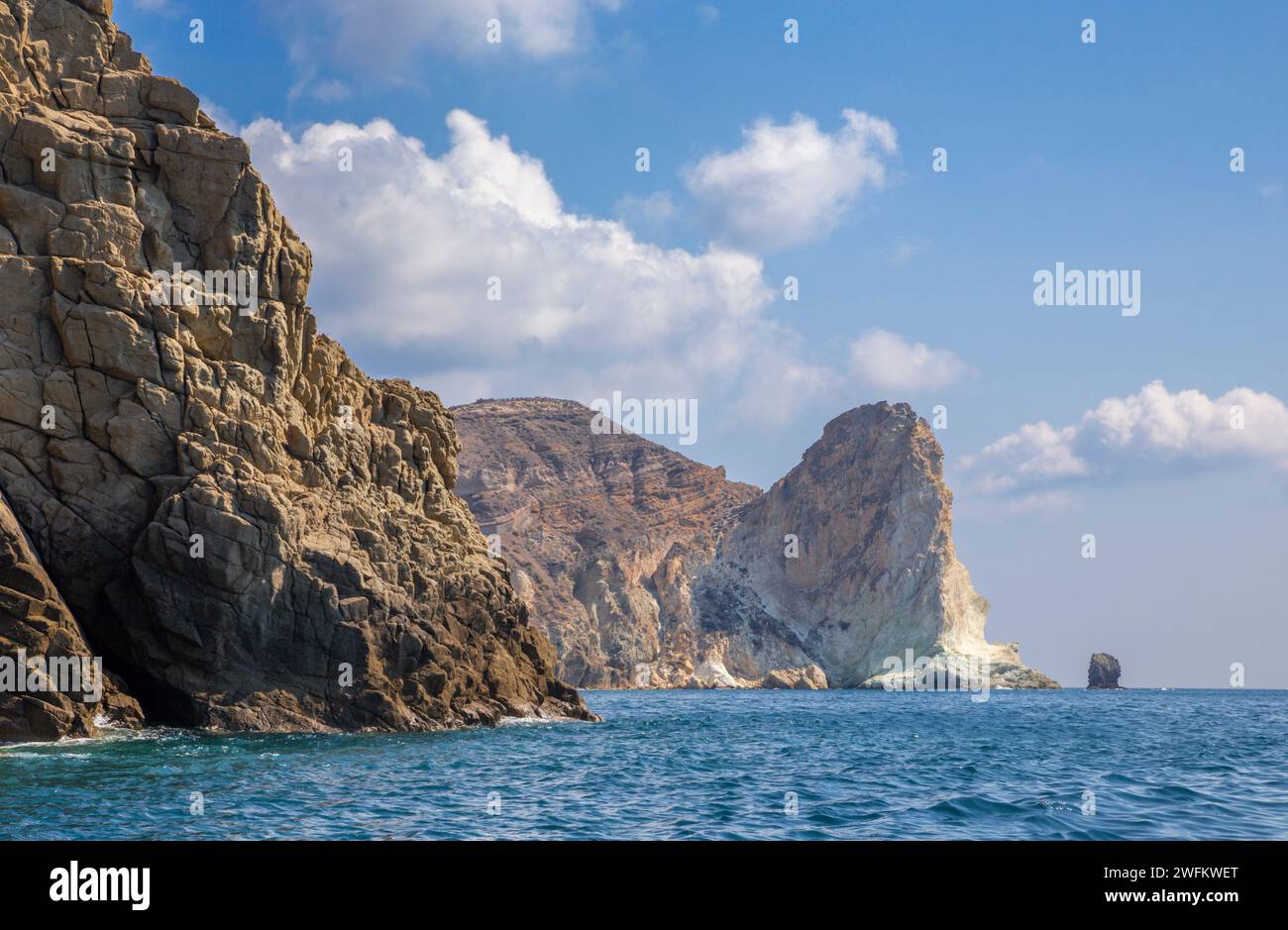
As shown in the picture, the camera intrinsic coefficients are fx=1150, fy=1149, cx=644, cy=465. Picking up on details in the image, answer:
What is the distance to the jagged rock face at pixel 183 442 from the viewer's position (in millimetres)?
37812

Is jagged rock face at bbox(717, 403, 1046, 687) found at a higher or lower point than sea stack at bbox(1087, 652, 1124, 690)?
higher

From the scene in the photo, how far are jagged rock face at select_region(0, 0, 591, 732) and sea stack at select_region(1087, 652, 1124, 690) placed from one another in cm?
13150

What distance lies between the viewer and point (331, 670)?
133 feet

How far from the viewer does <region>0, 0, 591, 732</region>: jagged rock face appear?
37.8 m

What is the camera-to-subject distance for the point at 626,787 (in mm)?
27438

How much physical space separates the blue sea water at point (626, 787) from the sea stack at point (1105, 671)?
399 ft

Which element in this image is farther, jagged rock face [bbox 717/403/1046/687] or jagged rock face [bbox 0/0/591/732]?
jagged rock face [bbox 717/403/1046/687]
